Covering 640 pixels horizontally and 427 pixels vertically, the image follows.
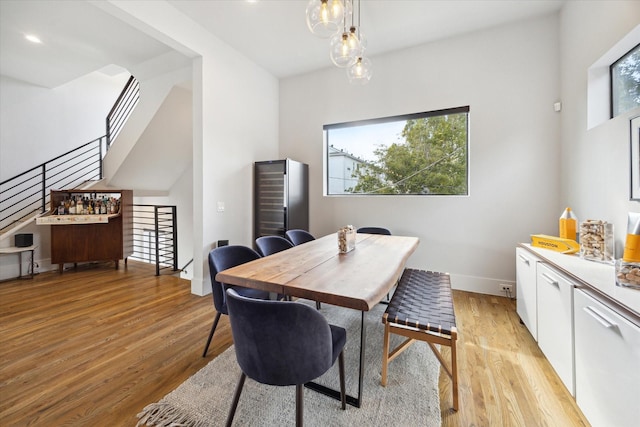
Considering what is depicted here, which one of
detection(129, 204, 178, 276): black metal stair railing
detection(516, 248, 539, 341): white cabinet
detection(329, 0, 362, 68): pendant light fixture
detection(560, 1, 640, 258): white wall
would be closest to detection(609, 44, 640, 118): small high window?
detection(560, 1, 640, 258): white wall

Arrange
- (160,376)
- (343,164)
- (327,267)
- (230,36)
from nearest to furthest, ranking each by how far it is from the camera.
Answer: (327,267) → (160,376) → (230,36) → (343,164)

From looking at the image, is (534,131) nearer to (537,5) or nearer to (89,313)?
(537,5)

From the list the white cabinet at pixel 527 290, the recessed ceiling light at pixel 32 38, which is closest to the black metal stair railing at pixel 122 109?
the recessed ceiling light at pixel 32 38

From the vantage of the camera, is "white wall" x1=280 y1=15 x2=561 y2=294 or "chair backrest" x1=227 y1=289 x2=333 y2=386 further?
"white wall" x1=280 y1=15 x2=561 y2=294

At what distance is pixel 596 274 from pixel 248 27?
13.0ft

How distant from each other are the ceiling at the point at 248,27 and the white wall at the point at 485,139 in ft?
0.85

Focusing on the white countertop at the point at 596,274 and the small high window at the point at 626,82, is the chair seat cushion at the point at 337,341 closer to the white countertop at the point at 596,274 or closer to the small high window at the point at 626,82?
the white countertop at the point at 596,274

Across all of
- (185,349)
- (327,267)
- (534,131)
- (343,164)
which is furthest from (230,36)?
Answer: (534,131)

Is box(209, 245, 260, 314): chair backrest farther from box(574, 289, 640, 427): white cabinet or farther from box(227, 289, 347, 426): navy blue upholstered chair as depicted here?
box(574, 289, 640, 427): white cabinet

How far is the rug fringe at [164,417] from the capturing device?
4.55 ft

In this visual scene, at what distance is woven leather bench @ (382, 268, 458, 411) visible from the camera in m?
1.48

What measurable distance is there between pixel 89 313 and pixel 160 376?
166 cm

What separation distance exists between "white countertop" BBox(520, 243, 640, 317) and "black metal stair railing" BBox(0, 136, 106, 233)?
22.4ft

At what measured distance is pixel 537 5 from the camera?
2.78m
